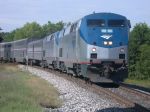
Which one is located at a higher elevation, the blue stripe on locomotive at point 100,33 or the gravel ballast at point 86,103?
the blue stripe on locomotive at point 100,33

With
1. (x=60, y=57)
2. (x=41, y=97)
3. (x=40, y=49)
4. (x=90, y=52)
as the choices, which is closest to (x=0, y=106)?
(x=41, y=97)

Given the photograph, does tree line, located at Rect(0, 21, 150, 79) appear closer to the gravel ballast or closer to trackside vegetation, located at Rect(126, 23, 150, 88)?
trackside vegetation, located at Rect(126, 23, 150, 88)

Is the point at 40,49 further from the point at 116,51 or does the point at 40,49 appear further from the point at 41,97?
the point at 41,97

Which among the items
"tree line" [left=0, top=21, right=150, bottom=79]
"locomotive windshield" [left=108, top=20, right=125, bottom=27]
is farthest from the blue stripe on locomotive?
"tree line" [left=0, top=21, right=150, bottom=79]

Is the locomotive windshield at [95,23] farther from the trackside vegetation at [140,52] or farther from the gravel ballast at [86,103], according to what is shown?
the trackside vegetation at [140,52]

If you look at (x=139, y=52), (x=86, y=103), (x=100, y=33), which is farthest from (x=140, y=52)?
(x=86, y=103)

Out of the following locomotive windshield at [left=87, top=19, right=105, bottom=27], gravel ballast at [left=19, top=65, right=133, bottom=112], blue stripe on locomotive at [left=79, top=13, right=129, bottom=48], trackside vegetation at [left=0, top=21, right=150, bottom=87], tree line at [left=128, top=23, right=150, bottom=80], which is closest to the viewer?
gravel ballast at [left=19, top=65, right=133, bottom=112]

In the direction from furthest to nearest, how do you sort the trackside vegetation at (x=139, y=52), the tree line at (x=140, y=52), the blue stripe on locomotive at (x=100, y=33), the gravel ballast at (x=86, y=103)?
1. the tree line at (x=140, y=52)
2. the trackside vegetation at (x=139, y=52)
3. the blue stripe on locomotive at (x=100, y=33)
4. the gravel ballast at (x=86, y=103)

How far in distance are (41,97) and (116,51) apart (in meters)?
6.60

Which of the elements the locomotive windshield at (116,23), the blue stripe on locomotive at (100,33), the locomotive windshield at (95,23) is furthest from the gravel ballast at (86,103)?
the locomotive windshield at (116,23)

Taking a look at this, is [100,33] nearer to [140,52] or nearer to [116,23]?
[116,23]

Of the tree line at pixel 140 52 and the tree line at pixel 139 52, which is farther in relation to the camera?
the tree line at pixel 140 52

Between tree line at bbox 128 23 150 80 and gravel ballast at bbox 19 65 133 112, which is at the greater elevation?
tree line at bbox 128 23 150 80

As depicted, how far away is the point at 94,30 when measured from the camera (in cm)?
2311
